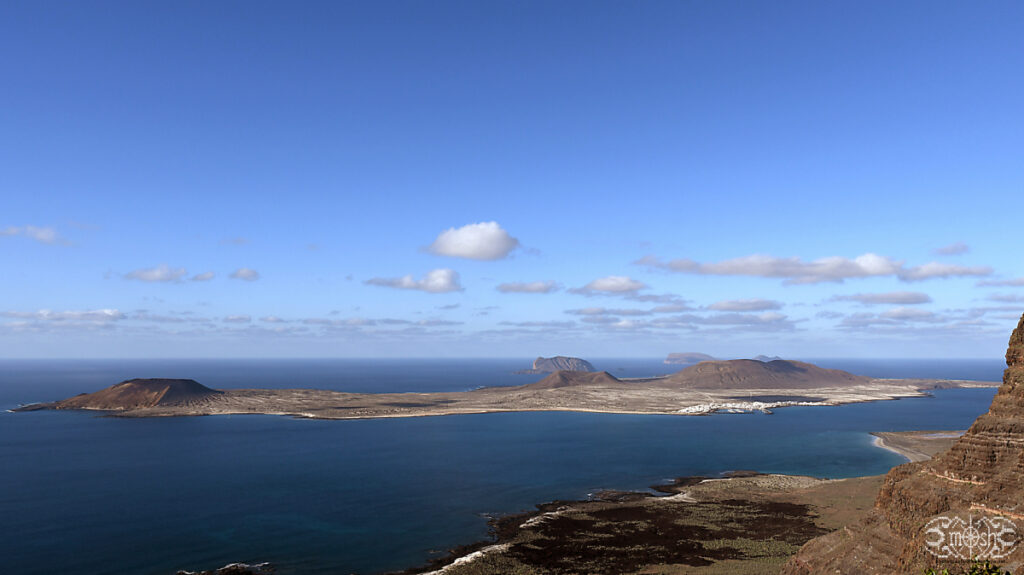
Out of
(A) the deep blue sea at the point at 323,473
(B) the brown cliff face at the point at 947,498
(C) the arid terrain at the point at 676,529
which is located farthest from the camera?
(A) the deep blue sea at the point at 323,473

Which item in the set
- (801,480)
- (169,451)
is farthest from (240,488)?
(801,480)

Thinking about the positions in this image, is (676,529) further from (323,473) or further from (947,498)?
(323,473)

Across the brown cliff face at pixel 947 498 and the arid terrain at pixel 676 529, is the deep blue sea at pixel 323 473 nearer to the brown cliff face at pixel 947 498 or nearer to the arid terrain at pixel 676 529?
the arid terrain at pixel 676 529

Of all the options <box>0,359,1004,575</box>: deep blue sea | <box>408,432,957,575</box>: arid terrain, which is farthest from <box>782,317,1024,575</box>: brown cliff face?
<box>0,359,1004,575</box>: deep blue sea

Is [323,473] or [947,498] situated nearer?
[947,498]

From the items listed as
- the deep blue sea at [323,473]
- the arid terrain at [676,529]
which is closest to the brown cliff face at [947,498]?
the arid terrain at [676,529]

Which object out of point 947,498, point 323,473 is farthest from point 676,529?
point 323,473
